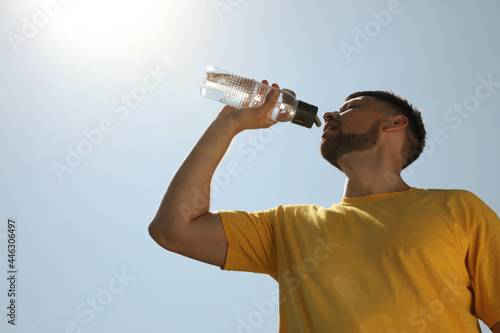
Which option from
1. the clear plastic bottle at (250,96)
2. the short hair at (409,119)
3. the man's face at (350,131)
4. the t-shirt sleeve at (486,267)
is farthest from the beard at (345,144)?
the t-shirt sleeve at (486,267)

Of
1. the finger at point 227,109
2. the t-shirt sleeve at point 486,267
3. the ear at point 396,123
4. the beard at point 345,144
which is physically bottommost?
the t-shirt sleeve at point 486,267

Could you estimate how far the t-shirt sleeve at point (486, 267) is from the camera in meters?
1.23

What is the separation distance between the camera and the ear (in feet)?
6.00

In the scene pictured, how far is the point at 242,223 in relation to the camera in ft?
5.03

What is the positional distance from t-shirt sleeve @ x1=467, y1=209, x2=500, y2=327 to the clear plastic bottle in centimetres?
69

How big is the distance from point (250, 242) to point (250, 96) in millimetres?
651

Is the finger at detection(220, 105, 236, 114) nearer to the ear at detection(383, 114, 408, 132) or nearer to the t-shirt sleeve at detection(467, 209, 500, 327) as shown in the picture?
the ear at detection(383, 114, 408, 132)

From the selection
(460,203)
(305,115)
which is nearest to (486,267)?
(460,203)

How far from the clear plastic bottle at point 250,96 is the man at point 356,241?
141 mm

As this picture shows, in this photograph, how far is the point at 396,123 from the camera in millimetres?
1863

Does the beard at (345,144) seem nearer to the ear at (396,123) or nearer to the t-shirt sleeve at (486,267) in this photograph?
the ear at (396,123)

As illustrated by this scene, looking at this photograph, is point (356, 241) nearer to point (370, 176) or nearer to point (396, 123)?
point (370, 176)

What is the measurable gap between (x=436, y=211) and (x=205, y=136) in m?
0.83

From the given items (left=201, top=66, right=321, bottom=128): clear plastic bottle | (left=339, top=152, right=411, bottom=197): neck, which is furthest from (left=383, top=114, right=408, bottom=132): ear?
(left=201, top=66, right=321, bottom=128): clear plastic bottle
